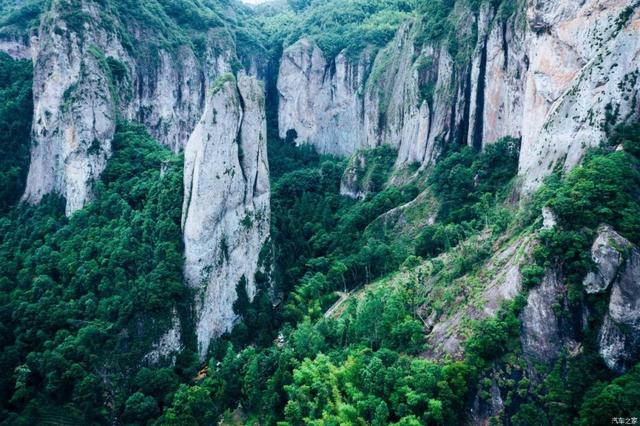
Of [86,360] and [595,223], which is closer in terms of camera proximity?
[595,223]

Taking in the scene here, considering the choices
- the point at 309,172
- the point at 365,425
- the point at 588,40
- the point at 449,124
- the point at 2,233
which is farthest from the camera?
the point at 309,172

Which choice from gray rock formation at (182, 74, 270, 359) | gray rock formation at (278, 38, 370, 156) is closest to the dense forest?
gray rock formation at (182, 74, 270, 359)

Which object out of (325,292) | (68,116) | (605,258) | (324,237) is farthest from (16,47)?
(605,258)

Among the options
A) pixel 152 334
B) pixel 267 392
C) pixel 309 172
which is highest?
pixel 309 172

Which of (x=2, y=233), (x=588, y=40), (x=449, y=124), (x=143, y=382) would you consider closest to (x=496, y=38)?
(x=449, y=124)

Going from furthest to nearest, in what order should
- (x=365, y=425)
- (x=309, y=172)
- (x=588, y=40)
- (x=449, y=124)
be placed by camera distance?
(x=309, y=172), (x=449, y=124), (x=588, y=40), (x=365, y=425)

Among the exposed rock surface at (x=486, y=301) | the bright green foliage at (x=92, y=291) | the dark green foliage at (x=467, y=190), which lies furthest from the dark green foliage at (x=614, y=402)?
the bright green foliage at (x=92, y=291)

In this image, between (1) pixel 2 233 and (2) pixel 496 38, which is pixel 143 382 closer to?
(1) pixel 2 233
